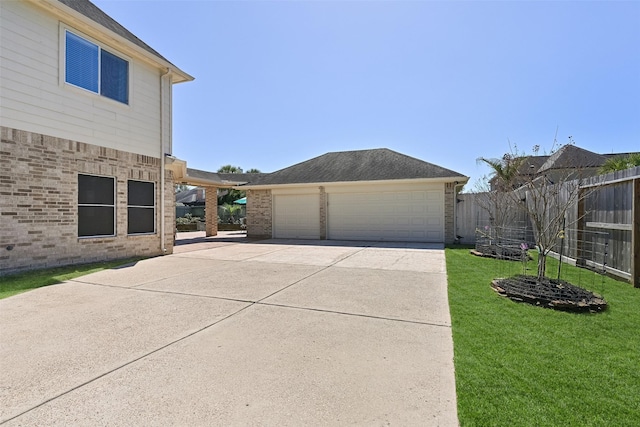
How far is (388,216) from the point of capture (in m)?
15.2

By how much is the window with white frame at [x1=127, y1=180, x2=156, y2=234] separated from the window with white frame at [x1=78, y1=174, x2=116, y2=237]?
56 cm

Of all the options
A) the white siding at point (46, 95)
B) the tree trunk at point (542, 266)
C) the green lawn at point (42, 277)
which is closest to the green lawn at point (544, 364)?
the tree trunk at point (542, 266)

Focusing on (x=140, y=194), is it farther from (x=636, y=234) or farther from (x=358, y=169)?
(x=636, y=234)

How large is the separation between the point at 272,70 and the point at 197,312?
1130 cm

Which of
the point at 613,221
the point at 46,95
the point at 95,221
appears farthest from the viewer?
the point at 95,221

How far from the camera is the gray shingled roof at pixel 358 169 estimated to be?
1498 cm

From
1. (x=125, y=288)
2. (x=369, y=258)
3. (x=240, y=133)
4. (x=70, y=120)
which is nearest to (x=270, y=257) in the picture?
(x=369, y=258)

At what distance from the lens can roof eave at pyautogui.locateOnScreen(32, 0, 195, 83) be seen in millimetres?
7516

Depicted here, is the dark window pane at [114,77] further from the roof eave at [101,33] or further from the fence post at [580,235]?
the fence post at [580,235]

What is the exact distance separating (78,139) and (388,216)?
12.1m

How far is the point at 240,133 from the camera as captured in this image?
22453 millimetres

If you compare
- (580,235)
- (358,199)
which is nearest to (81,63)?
(358,199)

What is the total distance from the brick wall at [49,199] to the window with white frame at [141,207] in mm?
248

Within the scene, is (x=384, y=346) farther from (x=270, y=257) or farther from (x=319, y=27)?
(x=319, y=27)
